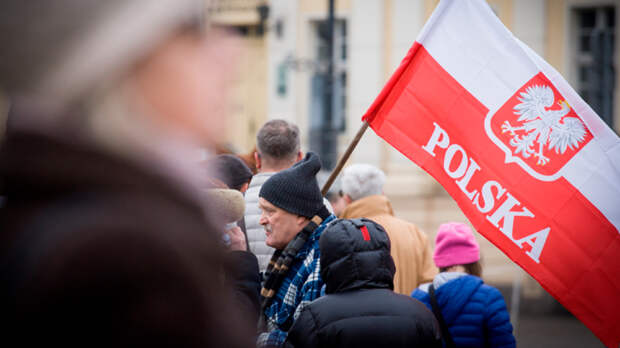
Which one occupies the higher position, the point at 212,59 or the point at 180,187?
the point at 212,59

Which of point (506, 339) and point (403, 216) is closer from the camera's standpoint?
point (506, 339)

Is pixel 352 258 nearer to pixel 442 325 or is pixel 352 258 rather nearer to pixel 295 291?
pixel 295 291

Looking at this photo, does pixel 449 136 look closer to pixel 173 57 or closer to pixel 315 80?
pixel 173 57

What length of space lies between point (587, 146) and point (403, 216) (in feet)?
37.1

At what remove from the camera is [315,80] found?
17062 mm

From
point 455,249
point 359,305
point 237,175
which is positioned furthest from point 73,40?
point 455,249

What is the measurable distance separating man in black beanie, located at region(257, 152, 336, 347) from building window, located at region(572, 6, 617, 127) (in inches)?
518

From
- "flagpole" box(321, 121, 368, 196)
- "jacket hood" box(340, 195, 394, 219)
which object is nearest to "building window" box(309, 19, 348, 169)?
"jacket hood" box(340, 195, 394, 219)

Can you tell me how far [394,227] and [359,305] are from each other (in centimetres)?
192

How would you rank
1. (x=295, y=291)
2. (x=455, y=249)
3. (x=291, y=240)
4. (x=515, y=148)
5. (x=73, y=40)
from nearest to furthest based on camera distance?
(x=73, y=40) < (x=295, y=291) < (x=291, y=240) < (x=515, y=148) < (x=455, y=249)

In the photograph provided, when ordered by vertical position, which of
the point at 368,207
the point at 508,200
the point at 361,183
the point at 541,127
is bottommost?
the point at 368,207

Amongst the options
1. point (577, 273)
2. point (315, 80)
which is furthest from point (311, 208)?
point (315, 80)

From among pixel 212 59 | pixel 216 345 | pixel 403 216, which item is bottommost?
pixel 403 216

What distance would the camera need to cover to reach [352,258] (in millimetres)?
2861
